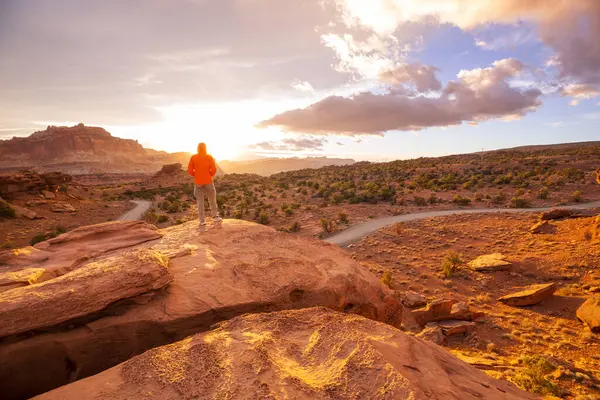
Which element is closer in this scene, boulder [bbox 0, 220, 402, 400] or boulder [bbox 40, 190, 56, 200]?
boulder [bbox 0, 220, 402, 400]

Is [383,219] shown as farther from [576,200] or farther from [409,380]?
[409,380]

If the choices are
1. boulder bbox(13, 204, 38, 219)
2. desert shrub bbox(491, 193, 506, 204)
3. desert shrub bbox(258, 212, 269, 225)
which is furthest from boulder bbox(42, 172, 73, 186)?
desert shrub bbox(491, 193, 506, 204)

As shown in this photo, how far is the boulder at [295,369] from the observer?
2.84 meters

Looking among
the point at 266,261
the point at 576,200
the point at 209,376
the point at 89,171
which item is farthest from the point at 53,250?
the point at 89,171

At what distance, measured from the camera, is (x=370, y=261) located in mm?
15648

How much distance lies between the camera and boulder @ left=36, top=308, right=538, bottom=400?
2.84 meters

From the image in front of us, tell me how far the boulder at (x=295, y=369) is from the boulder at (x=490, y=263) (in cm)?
1117

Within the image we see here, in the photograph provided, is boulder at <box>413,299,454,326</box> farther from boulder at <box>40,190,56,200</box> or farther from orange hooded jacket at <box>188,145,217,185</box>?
boulder at <box>40,190,56,200</box>

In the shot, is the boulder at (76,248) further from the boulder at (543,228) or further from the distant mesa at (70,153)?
the distant mesa at (70,153)

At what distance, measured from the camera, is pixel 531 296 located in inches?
412

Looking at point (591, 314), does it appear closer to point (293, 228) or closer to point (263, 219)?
point (293, 228)

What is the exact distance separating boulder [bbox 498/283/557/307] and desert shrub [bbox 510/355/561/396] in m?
4.29

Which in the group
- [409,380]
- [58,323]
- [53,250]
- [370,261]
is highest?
[53,250]

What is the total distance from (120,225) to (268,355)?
650cm
